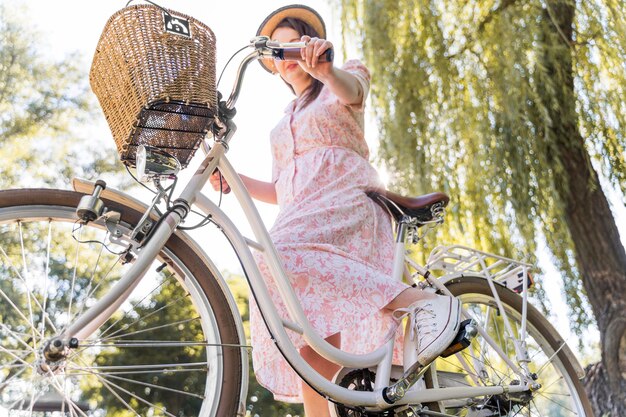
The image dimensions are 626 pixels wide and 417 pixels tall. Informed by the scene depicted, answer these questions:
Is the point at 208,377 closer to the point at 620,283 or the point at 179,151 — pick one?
the point at 179,151

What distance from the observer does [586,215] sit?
4090 millimetres

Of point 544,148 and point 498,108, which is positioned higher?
point 498,108

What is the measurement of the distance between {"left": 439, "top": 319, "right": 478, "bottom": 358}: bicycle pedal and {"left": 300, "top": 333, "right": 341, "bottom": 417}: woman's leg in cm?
30

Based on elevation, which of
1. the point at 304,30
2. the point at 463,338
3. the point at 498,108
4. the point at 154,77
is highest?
the point at 498,108

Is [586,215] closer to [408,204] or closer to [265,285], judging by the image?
[408,204]

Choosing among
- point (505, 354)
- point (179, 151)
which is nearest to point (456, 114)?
point (505, 354)

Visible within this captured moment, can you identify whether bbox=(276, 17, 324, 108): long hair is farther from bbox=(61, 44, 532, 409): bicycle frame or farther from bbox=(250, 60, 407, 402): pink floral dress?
bbox=(61, 44, 532, 409): bicycle frame

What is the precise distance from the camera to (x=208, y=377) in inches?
61.4

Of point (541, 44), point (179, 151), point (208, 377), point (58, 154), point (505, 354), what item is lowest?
point (208, 377)

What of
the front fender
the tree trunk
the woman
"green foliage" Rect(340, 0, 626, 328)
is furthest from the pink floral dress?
the tree trunk

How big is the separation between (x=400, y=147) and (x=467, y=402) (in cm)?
250

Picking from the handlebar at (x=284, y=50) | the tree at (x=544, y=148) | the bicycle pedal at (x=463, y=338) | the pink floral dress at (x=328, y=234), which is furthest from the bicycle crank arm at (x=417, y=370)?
the tree at (x=544, y=148)

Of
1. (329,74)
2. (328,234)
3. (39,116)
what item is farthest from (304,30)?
(39,116)

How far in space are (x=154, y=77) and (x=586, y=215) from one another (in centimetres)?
323
